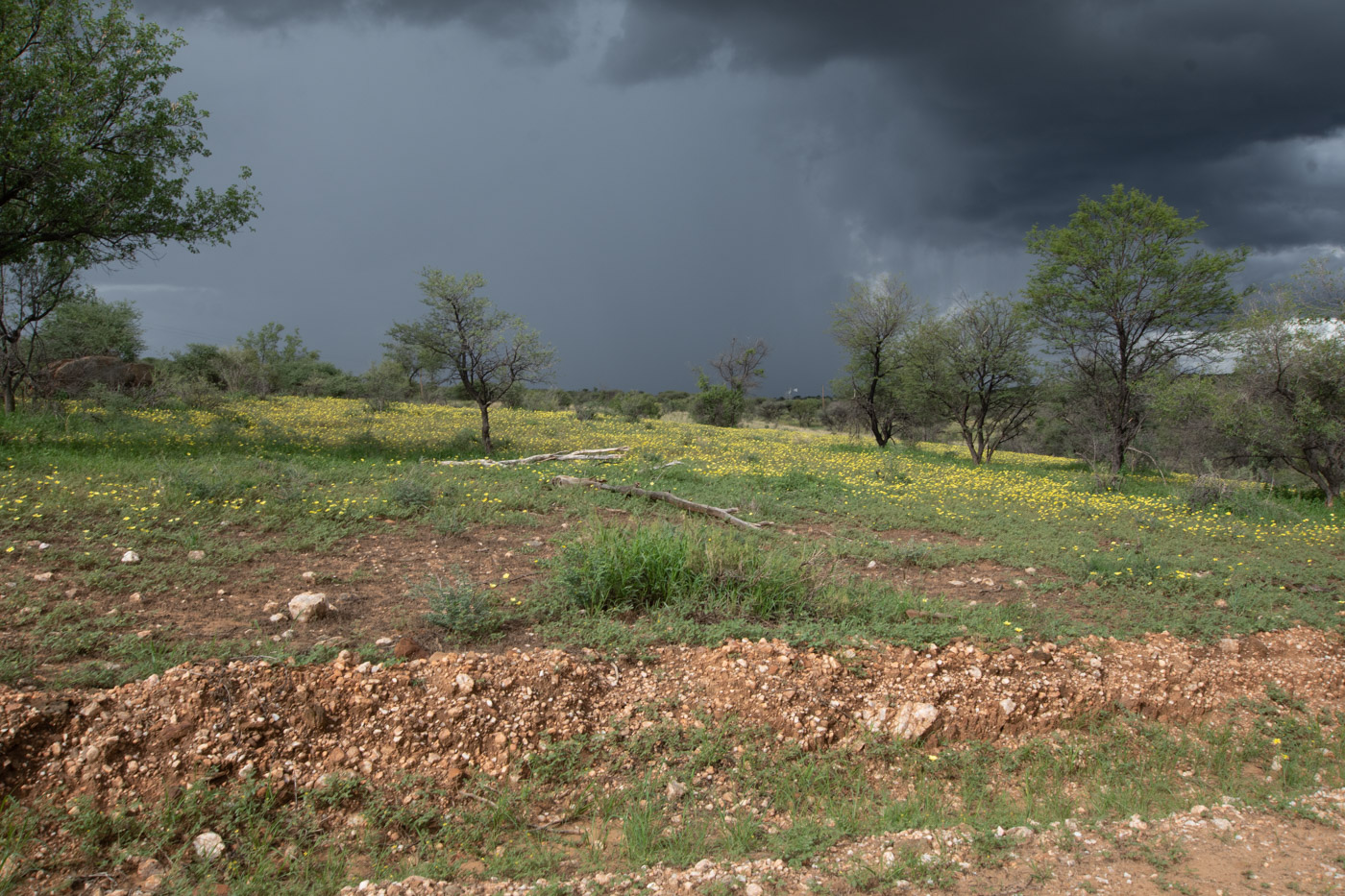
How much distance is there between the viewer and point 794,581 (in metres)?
5.36

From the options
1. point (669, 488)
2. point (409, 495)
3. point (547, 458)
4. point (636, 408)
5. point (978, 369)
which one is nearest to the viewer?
point (409, 495)

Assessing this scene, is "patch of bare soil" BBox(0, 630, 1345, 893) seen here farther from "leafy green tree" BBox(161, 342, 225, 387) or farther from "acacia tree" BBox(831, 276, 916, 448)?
"leafy green tree" BBox(161, 342, 225, 387)

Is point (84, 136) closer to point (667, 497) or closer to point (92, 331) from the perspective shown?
point (667, 497)

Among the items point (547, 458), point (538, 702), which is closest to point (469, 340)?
point (547, 458)

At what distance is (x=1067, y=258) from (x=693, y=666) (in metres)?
17.9

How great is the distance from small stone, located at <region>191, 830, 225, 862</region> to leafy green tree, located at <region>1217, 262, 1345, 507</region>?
56.8ft

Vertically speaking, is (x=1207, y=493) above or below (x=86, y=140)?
below

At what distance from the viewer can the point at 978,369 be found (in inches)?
790

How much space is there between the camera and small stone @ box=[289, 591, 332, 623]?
454 centimetres

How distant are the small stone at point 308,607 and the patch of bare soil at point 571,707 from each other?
690 millimetres

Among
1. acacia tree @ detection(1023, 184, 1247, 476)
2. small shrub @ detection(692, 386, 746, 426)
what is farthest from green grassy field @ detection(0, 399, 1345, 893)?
small shrub @ detection(692, 386, 746, 426)

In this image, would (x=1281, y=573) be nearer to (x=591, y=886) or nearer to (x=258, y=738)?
(x=591, y=886)

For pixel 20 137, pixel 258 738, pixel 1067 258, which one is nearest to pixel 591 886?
pixel 258 738

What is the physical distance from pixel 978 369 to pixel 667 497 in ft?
50.6
